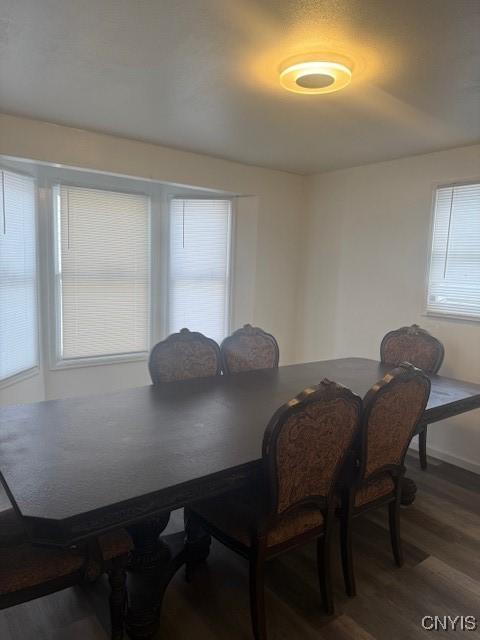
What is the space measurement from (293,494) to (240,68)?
6.27 ft

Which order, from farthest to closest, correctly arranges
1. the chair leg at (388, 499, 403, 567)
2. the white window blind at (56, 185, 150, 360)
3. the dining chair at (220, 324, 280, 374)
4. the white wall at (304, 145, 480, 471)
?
the white window blind at (56, 185, 150, 360) → the white wall at (304, 145, 480, 471) → the dining chair at (220, 324, 280, 374) → the chair leg at (388, 499, 403, 567)

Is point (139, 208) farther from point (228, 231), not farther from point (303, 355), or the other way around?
point (303, 355)

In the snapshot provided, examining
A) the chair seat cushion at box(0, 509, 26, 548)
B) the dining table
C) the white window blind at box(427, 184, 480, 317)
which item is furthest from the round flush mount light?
the chair seat cushion at box(0, 509, 26, 548)

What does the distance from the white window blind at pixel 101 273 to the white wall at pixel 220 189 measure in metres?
0.27

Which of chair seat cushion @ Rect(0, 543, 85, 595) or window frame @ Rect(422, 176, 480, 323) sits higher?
window frame @ Rect(422, 176, 480, 323)

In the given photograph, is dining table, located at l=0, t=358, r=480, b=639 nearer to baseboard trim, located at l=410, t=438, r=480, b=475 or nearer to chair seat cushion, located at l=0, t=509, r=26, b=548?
chair seat cushion, located at l=0, t=509, r=26, b=548

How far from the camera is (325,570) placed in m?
1.87

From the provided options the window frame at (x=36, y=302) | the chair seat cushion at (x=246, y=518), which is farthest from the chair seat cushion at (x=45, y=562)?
the window frame at (x=36, y=302)

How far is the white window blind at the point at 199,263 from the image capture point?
14.1 feet

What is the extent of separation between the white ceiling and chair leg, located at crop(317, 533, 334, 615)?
2066 mm

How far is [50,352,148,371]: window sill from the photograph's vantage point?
3.75 metres

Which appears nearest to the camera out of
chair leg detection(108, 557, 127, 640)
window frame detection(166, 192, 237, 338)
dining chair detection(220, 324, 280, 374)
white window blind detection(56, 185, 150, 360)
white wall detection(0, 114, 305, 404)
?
chair leg detection(108, 557, 127, 640)

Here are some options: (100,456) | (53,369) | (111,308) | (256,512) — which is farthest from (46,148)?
(256,512)

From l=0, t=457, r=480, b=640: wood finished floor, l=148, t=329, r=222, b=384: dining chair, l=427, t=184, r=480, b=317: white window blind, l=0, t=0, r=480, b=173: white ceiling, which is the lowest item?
l=0, t=457, r=480, b=640: wood finished floor
